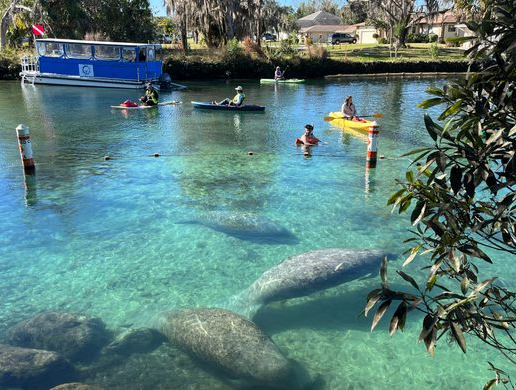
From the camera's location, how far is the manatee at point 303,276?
7.58 metres

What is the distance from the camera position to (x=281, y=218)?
37.2 ft

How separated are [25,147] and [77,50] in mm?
23603

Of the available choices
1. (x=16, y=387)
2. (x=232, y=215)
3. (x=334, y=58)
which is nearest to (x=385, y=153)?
(x=232, y=215)

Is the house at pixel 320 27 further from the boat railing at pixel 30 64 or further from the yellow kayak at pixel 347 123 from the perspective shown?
the yellow kayak at pixel 347 123

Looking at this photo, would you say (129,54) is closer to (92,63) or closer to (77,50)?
(92,63)

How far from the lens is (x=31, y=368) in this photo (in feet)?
19.7

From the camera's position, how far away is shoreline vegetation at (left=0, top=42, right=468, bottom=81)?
44.3 m

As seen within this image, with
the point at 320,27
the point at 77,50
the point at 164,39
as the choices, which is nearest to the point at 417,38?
the point at 320,27

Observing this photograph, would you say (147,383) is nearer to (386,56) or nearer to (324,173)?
(324,173)

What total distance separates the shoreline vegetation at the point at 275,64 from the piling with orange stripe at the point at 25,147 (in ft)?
101

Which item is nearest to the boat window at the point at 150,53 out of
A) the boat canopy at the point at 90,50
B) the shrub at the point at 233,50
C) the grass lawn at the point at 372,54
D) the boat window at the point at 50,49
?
the boat canopy at the point at 90,50

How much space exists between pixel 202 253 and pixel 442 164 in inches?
297

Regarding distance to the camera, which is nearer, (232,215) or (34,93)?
(232,215)

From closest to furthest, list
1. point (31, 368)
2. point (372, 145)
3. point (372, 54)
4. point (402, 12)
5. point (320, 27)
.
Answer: point (31, 368) < point (372, 145) < point (372, 54) < point (402, 12) < point (320, 27)
